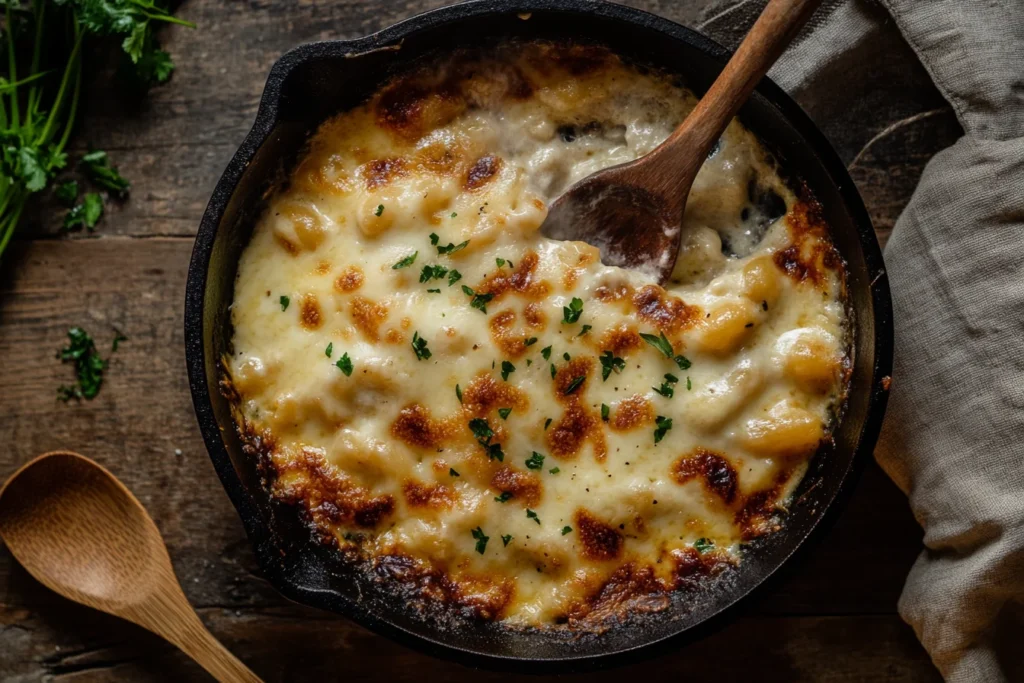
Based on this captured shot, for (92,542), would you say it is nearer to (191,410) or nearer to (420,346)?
(191,410)

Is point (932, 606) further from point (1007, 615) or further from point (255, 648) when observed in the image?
point (255, 648)

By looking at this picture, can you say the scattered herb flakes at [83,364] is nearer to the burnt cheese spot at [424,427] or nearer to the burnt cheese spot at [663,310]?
the burnt cheese spot at [424,427]

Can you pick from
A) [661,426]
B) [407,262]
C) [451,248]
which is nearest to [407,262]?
[407,262]

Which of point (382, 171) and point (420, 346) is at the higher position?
point (382, 171)

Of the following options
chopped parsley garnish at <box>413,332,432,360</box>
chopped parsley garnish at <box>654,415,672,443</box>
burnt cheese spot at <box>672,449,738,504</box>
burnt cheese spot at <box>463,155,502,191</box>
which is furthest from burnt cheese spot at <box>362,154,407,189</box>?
burnt cheese spot at <box>672,449,738,504</box>

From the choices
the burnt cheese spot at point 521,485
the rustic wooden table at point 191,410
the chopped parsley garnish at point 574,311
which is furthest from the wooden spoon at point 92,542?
the chopped parsley garnish at point 574,311

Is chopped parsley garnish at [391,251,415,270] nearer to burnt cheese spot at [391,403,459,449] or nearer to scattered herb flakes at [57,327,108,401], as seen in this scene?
burnt cheese spot at [391,403,459,449]

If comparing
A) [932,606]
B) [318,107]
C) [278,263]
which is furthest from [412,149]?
[932,606]
